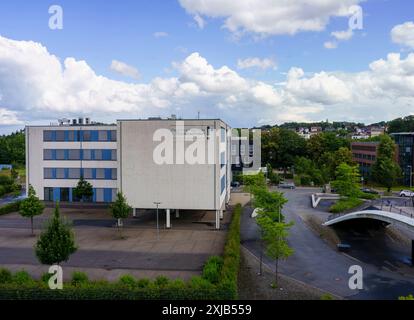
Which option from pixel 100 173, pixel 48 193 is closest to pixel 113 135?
pixel 100 173

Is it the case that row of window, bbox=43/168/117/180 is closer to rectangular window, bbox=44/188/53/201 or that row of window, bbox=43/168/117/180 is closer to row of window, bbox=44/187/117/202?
row of window, bbox=44/187/117/202

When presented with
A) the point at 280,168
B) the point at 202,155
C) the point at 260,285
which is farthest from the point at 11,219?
the point at 280,168

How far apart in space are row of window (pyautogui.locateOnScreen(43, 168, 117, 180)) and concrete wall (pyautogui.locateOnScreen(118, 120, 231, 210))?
12.4 metres

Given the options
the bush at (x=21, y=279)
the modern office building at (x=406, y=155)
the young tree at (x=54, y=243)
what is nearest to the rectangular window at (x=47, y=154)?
the young tree at (x=54, y=243)

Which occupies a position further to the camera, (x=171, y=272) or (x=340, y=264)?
(x=340, y=264)

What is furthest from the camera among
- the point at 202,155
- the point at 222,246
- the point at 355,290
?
the point at 202,155

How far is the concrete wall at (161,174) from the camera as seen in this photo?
116ft

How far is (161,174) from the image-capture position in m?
35.8

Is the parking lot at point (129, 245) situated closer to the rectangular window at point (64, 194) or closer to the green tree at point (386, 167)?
the rectangular window at point (64, 194)

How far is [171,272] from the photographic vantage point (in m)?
23.7

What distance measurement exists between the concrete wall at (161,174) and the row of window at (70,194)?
41.9ft
